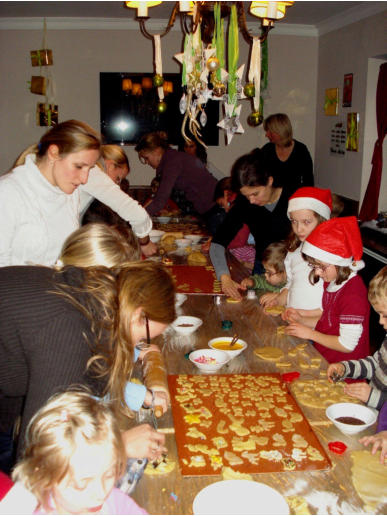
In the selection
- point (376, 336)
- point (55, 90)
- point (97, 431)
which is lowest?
point (376, 336)

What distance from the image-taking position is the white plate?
120 centimetres

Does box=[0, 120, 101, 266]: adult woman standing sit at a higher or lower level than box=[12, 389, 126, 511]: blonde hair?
higher

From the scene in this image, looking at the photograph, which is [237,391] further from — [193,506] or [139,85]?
[139,85]

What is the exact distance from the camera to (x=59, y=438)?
1.04m

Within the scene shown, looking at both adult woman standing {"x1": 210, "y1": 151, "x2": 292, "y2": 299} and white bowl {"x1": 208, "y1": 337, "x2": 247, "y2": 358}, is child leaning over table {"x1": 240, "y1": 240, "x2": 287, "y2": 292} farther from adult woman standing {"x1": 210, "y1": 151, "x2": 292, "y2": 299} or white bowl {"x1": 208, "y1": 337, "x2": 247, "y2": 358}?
white bowl {"x1": 208, "y1": 337, "x2": 247, "y2": 358}

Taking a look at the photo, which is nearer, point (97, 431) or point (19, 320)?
point (97, 431)

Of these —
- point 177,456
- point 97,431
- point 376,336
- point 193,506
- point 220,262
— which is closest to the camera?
point 97,431

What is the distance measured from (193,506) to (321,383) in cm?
77

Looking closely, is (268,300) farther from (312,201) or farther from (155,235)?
(155,235)

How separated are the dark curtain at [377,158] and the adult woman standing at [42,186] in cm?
402

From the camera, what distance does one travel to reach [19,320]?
1.23 meters

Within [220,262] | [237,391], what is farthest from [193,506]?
[220,262]

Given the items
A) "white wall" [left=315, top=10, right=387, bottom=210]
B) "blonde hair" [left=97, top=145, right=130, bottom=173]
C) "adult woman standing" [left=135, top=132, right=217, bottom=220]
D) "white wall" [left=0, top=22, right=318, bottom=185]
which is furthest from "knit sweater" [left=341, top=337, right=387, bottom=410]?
"white wall" [left=0, top=22, right=318, bottom=185]

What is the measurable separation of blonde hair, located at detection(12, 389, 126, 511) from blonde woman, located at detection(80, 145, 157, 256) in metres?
1.97
